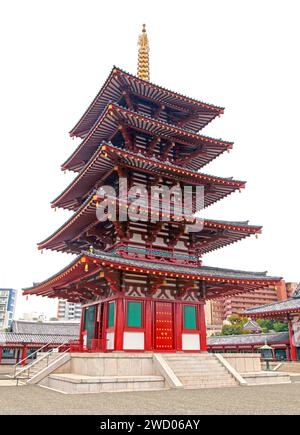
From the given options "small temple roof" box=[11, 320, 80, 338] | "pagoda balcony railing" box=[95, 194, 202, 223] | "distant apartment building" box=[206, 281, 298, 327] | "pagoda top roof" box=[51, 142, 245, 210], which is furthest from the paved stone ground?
"distant apartment building" box=[206, 281, 298, 327]

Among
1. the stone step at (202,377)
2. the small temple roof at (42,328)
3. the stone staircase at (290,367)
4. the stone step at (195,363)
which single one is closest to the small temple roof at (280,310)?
the stone staircase at (290,367)

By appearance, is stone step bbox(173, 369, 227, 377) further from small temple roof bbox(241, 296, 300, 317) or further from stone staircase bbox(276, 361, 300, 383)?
small temple roof bbox(241, 296, 300, 317)

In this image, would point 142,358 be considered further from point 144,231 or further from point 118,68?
point 118,68

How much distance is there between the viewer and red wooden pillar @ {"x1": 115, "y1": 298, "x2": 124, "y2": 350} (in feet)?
58.8

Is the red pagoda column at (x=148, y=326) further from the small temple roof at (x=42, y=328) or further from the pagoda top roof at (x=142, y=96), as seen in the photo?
the small temple roof at (x=42, y=328)

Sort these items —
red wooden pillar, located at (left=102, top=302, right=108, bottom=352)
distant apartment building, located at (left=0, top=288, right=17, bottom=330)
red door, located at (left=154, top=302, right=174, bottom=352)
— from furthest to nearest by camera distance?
distant apartment building, located at (left=0, top=288, right=17, bottom=330) < red door, located at (left=154, top=302, right=174, bottom=352) < red wooden pillar, located at (left=102, top=302, right=108, bottom=352)

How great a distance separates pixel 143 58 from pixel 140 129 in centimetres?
859

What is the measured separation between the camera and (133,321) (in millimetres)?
18734

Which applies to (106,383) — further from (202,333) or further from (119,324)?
(202,333)

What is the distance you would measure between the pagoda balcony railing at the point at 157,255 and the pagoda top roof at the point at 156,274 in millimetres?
533

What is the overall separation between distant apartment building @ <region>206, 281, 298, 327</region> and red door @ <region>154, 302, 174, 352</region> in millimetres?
118698
